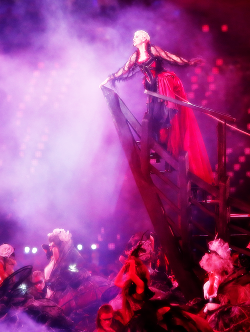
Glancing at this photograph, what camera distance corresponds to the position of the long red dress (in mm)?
4277

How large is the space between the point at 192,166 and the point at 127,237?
139 inches

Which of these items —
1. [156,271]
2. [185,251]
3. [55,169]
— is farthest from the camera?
[55,169]

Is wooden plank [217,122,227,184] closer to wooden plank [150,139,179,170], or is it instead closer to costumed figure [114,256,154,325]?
wooden plank [150,139,179,170]

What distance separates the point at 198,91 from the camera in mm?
6426

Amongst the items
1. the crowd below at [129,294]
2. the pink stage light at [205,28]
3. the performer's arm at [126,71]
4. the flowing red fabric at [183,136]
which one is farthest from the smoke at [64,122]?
the flowing red fabric at [183,136]

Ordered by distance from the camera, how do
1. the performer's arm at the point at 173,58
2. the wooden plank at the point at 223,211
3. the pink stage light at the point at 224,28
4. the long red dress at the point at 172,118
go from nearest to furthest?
the wooden plank at the point at 223,211, the long red dress at the point at 172,118, the performer's arm at the point at 173,58, the pink stage light at the point at 224,28

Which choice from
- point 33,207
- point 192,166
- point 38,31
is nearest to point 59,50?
point 38,31

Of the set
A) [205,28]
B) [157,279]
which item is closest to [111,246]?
[157,279]

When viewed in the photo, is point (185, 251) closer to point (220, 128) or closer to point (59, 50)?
point (220, 128)

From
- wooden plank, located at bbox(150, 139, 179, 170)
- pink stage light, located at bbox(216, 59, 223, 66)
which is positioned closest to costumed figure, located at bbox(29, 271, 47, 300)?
wooden plank, located at bbox(150, 139, 179, 170)

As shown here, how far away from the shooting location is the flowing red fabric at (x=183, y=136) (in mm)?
4328

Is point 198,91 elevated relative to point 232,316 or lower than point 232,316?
elevated

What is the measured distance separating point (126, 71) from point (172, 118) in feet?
3.92

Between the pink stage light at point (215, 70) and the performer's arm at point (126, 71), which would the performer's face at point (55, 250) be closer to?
the performer's arm at point (126, 71)
